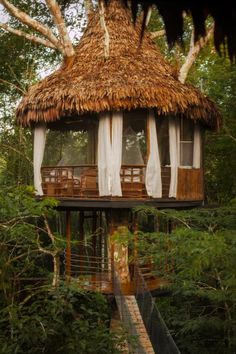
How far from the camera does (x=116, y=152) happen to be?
1052 centimetres

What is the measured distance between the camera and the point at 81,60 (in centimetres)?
1164

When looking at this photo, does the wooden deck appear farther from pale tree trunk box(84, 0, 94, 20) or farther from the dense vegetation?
pale tree trunk box(84, 0, 94, 20)

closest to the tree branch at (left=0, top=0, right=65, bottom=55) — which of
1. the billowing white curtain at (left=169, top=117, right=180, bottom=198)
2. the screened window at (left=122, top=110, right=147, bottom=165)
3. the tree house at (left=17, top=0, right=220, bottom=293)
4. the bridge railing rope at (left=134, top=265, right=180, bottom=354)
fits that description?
the tree house at (left=17, top=0, right=220, bottom=293)

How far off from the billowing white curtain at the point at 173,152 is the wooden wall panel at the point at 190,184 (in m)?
0.15

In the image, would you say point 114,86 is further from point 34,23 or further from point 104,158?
point 34,23

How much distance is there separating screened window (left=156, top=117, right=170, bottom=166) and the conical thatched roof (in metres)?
0.60

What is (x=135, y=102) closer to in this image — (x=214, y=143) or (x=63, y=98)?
(x=63, y=98)

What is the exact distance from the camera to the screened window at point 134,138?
35.8ft

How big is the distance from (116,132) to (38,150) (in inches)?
78.8

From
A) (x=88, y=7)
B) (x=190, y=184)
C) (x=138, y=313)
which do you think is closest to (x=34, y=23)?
(x=88, y=7)

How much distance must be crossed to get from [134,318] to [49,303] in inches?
85.6

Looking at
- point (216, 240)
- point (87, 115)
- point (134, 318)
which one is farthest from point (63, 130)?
point (216, 240)

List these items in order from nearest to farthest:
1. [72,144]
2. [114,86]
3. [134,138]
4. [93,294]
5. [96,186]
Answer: [93,294] < [114,86] < [96,186] < [134,138] < [72,144]

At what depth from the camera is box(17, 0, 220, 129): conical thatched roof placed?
10.2 meters
